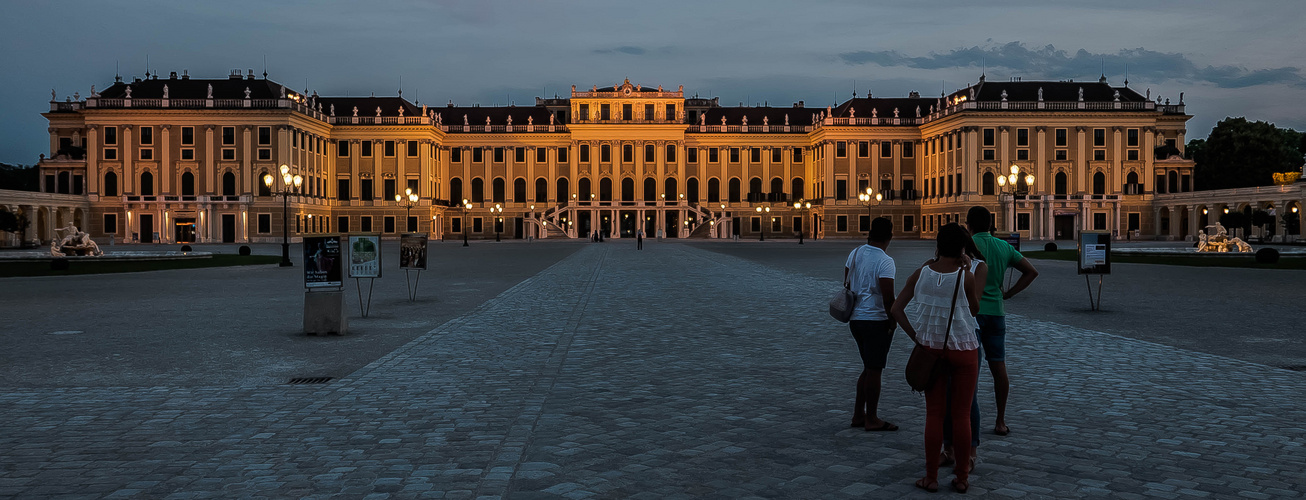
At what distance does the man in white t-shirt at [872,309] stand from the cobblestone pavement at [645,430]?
1.07ft

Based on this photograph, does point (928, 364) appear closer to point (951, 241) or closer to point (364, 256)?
point (951, 241)

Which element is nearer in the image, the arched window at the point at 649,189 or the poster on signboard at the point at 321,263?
the poster on signboard at the point at 321,263

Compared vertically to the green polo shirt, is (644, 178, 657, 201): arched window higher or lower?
higher

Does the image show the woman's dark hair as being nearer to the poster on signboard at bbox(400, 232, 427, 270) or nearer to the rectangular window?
the poster on signboard at bbox(400, 232, 427, 270)

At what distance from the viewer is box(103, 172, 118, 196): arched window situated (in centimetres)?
7731

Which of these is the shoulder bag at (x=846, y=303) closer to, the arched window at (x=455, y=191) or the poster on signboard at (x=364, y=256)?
the poster on signboard at (x=364, y=256)

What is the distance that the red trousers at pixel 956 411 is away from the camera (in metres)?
5.40

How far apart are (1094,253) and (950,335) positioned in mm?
12925

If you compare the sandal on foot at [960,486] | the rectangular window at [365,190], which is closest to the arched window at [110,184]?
the rectangular window at [365,190]

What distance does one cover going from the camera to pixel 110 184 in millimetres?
77375

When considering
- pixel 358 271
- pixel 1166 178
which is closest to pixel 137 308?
pixel 358 271

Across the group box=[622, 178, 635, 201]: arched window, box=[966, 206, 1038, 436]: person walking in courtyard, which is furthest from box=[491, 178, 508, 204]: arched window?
box=[966, 206, 1038, 436]: person walking in courtyard

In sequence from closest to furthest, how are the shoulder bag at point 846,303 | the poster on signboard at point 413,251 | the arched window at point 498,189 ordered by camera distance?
the shoulder bag at point 846,303 → the poster on signboard at point 413,251 → the arched window at point 498,189

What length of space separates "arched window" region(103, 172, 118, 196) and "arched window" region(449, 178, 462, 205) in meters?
29.8
